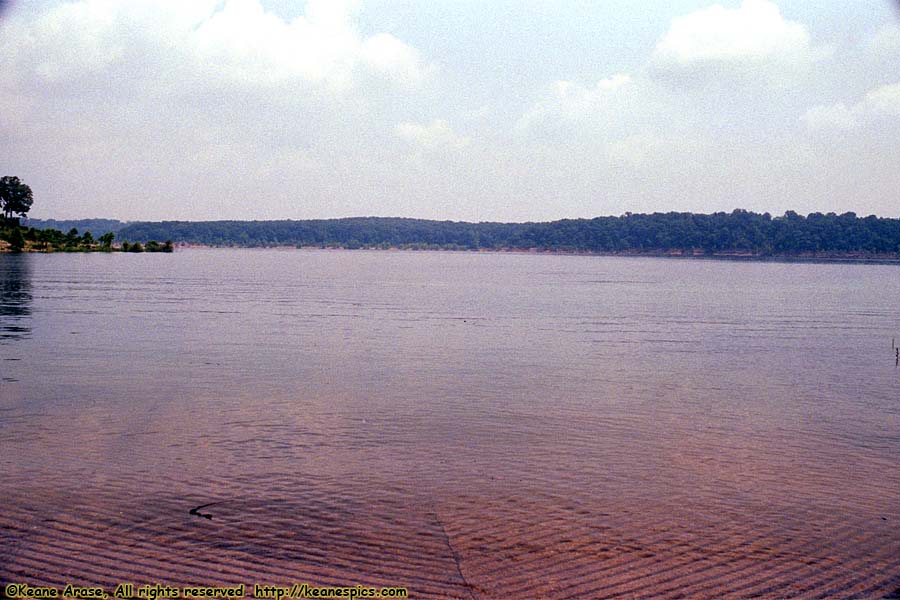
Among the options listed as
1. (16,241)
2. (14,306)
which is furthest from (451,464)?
(16,241)

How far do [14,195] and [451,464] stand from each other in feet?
556

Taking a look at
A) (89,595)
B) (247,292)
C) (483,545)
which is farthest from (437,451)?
(247,292)

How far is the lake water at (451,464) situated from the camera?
9516 mm

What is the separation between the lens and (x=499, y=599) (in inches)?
340

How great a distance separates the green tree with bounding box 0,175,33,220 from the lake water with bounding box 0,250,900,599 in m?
144

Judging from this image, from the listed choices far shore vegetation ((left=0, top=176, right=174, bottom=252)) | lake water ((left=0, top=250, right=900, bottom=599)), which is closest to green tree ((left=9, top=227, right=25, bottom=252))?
far shore vegetation ((left=0, top=176, right=174, bottom=252))

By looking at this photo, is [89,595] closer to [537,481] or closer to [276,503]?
[276,503]

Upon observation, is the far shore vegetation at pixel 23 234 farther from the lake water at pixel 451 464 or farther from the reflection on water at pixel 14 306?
the lake water at pixel 451 464

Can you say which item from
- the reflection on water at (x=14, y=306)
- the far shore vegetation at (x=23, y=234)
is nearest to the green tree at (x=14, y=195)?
the far shore vegetation at (x=23, y=234)

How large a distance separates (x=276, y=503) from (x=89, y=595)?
345 centimetres

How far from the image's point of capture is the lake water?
31.2 ft

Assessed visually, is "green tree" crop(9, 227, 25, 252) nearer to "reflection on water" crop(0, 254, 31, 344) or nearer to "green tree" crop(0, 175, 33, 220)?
"green tree" crop(0, 175, 33, 220)

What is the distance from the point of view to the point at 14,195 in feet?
518

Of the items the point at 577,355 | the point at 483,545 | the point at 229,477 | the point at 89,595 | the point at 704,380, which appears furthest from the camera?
the point at 577,355
